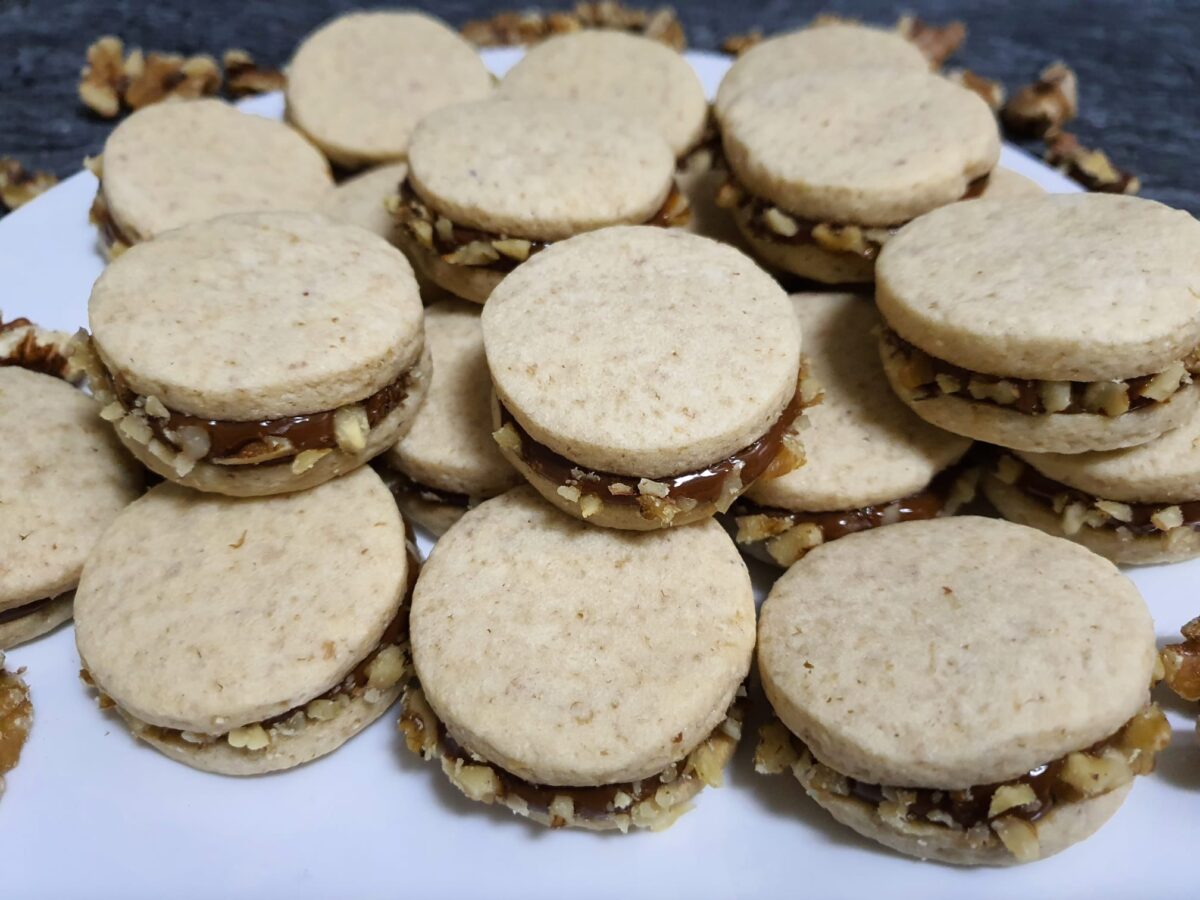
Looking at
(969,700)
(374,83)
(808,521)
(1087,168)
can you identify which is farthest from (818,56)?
(969,700)

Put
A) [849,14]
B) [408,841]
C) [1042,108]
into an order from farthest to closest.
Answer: [849,14]
[1042,108]
[408,841]

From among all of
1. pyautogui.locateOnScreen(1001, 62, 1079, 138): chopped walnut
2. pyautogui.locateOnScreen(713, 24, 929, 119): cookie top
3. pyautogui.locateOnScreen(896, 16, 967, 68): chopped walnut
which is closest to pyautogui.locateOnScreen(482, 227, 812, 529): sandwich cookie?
pyautogui.locateOnScreen(713, 24, 929, 119): cookie top

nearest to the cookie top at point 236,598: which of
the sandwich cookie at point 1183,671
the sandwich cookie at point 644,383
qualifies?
the sandwich cookie at point 644,383

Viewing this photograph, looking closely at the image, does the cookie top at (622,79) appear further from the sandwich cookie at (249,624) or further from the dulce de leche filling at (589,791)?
the dulce de leche filling at (589,791)

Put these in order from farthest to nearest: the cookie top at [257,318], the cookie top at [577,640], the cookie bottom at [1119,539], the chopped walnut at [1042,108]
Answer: the chopped walnut at [1042,108] < the cookie bottom at [1119,539] < the cookie top at [257,318] < the cookie top at [577,640]

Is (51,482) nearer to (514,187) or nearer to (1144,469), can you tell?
(514,187)

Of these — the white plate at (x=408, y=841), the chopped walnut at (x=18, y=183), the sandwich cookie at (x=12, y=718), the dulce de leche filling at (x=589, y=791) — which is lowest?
the white plate at (x=408, y=841)

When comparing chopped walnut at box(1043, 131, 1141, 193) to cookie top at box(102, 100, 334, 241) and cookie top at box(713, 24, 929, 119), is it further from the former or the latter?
cookie top at box(102, 100, 334, 241)
